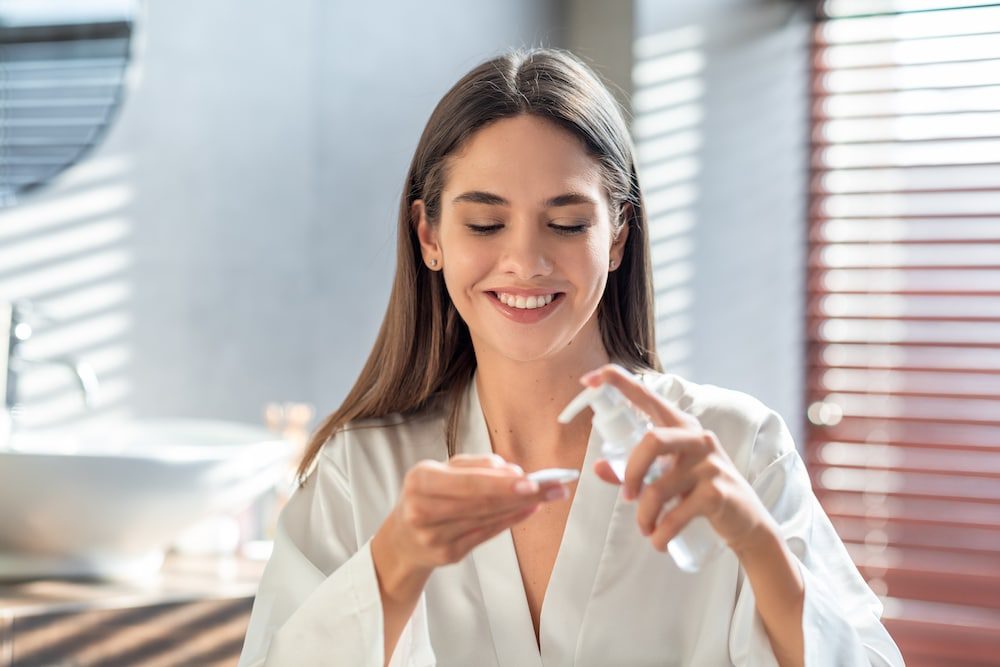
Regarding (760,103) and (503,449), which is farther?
(760,103)

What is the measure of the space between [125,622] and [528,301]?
77cm

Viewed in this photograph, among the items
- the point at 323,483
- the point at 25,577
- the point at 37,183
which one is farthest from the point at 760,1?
the point at 25,577

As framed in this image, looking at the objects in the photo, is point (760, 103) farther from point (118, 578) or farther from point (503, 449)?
point (118, 578)

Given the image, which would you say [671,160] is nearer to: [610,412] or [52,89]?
[52,89]

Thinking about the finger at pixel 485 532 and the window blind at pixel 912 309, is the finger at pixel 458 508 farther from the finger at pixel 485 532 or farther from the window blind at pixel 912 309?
the window blind at pixel 912 309

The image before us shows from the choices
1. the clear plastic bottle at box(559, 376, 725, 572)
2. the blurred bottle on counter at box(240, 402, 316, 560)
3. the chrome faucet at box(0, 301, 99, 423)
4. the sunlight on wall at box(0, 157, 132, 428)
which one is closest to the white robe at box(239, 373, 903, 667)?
the clear plastic bottle at box(559, 376, 725, 572)

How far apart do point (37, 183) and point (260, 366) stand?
1.98ft

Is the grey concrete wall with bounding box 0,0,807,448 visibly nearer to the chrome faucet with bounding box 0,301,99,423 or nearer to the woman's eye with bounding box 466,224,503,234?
the chrome faucet with bounding box 0,301,99,423

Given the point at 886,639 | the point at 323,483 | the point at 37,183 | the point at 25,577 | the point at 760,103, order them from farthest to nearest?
the point at 760,103 < the point at 37,183 < the point at 25,577 < the point at 323,483 < the point at 886,639

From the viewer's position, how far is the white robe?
134cm

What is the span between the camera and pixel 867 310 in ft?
9.84

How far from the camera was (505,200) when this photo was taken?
135 centimetres

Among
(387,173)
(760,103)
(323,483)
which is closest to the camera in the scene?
(323,483)

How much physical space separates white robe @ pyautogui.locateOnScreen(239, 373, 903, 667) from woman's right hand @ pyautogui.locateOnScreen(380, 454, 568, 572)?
0.70 feet
